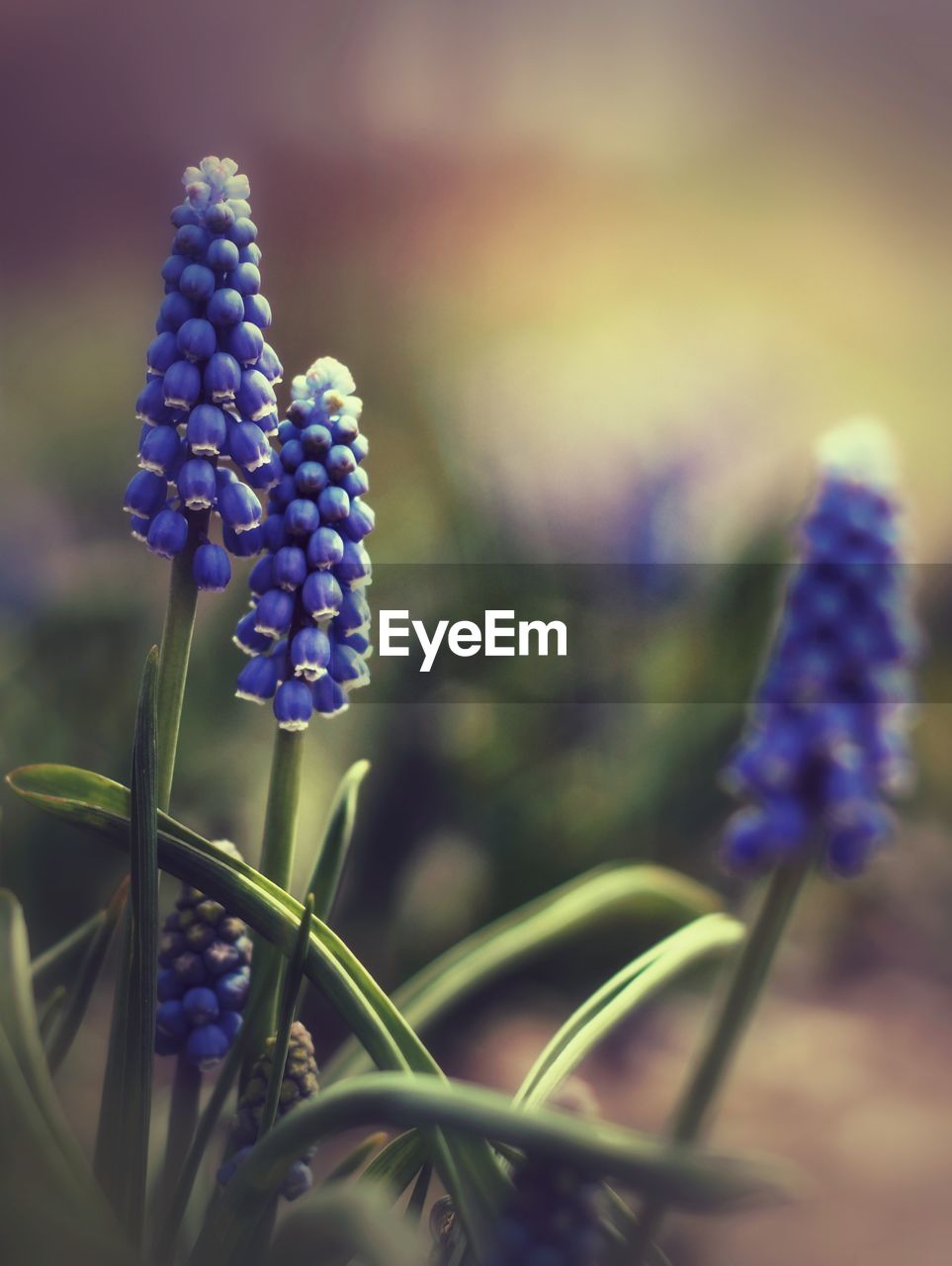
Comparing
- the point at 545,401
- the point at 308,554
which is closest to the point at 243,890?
the point at 308,554

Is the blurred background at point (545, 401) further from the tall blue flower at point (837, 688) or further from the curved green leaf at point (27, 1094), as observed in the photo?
the tall blue flower at point (837, 688)

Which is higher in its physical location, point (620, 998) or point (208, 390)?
point (208, 390)

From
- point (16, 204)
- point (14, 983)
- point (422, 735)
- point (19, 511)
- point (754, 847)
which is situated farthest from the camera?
point (422, 735)

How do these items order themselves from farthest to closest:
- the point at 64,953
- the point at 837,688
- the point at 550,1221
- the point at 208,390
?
the point at 64,953 < the point at 208,390 < the point at 550,1221 < the point at 837,688

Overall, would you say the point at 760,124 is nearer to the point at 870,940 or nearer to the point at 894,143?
the point at 894,143

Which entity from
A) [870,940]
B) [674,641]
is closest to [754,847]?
[674,641]

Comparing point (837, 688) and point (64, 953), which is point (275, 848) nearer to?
point (64, 953)

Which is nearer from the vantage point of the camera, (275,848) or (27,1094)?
(27,1094)
